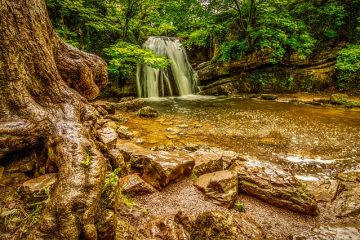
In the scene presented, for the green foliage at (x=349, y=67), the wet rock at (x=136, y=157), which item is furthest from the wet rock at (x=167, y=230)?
the green foliage at (x=349, y=67)

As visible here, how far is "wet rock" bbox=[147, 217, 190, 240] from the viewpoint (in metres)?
2.10

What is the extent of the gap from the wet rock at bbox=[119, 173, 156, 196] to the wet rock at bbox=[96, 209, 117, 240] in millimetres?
1012

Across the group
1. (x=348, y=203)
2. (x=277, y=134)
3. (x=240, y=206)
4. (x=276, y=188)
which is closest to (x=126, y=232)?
(x=240, y=206)

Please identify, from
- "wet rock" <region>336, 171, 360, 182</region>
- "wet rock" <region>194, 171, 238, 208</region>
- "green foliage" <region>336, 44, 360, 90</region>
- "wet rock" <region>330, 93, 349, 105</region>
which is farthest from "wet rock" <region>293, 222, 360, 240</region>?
"green foliage" <region>336, 44, 360, 90</region>

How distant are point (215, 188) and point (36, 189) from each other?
1.96m

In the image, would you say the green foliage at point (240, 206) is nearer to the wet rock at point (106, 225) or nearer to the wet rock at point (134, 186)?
the wet rock at point (134, 186)

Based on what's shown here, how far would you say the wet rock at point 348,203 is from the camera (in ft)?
8.82

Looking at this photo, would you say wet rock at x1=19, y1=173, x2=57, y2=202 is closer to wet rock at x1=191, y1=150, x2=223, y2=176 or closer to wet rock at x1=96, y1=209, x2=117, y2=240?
wet rock at x1=96, y1=209, x2=117, y2=240

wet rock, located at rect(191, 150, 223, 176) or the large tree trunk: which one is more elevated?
the large tree trunk

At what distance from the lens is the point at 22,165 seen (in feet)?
6.77

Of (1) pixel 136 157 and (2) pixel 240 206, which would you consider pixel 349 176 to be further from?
(1) pixel 136 157

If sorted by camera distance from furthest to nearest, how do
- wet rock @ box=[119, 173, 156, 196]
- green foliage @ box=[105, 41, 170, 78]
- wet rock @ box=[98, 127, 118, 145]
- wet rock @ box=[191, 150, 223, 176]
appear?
1. green foliage @ box=[105, 41, 170, 78]
2. wet rock @ box=[191, 150, 223, 176]
3. wet rock @ box=[98, 127, 118, 145]
4. wet rock @ box=[119, 173, 156, 196]

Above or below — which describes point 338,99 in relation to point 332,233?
above

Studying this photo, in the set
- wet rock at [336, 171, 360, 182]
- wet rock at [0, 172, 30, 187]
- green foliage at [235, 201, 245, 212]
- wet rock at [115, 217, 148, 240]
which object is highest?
wet rock at [0, 172, 30, 187]
